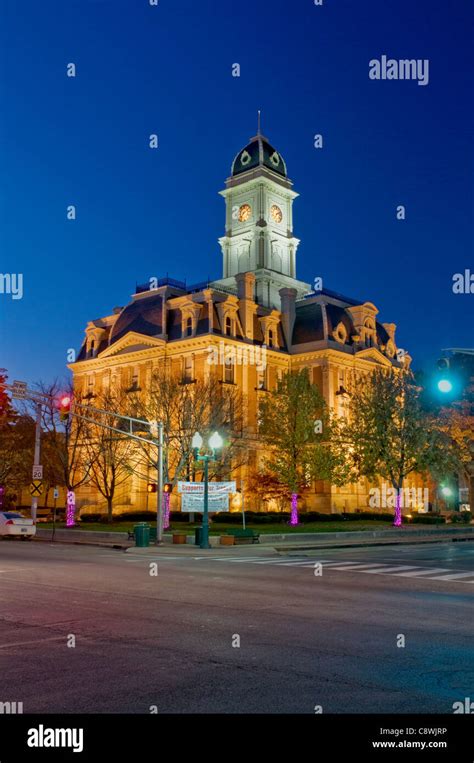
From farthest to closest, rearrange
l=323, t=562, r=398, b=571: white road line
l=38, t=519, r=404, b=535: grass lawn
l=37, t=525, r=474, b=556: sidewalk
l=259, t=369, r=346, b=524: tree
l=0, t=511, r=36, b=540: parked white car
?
l=259, t=369, r=346, b=524: tree < l=38, t=519, r=404, b=535: grass lawn < l=0, t=511, r=36, b=540: parked white car < l=37, t=525, r=474, b=556: sidewalk < l=323, t=562, r=398, b=571: white road line

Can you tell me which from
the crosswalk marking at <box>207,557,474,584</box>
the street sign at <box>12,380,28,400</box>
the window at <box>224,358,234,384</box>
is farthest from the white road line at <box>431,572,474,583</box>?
the window at <box>224,358,234,384</box>

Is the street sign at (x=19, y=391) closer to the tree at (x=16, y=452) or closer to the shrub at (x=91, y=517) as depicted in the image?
the shrub at (x=91, y=517)

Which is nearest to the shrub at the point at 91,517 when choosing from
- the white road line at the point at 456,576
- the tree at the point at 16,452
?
the tree at the point at 16,452

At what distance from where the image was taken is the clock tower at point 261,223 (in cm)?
7681

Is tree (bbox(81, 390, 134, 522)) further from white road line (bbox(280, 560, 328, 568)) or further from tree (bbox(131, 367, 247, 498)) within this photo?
white road line (bbox(280, 560, 328, 568))

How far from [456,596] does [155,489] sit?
23.0 m

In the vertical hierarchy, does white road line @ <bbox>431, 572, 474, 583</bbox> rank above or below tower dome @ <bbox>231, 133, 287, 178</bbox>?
below

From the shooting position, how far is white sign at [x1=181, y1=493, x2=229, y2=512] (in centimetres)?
3556

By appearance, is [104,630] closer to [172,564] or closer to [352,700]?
[352,700]

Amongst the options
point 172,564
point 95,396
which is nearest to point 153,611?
point 172,564

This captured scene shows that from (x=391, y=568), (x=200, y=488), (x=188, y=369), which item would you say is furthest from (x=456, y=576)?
(x=188, y=369)

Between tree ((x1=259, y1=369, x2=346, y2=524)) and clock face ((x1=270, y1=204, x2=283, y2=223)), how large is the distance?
1335 inches
